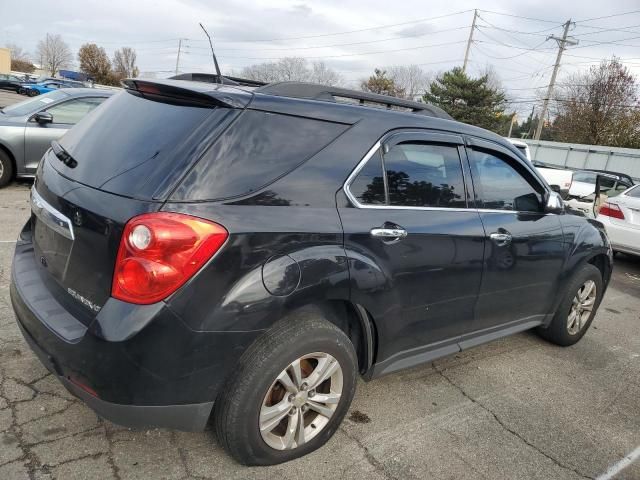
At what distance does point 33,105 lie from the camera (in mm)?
7773

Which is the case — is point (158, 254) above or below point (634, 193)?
above

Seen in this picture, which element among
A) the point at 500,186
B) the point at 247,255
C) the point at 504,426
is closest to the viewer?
the point at 247,255

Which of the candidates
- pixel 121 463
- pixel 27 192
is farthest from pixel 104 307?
pixel 27 192

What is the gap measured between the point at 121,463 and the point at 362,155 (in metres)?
1.86

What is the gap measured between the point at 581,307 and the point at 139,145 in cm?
386

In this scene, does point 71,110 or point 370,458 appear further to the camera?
point 71,110

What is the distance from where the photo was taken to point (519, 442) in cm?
293

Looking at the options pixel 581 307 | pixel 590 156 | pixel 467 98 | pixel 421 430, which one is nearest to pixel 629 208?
pixel 581 307

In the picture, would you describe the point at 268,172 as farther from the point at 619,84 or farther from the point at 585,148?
the point at 619,84

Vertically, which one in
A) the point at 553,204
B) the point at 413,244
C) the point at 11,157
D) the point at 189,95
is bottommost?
the point at 11,157

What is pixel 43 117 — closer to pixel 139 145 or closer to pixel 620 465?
pixel 139 145

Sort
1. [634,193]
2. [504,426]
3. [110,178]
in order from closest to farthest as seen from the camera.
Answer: [110,178] → [504,426] → [634,193]

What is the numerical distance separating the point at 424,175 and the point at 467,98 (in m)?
44.0

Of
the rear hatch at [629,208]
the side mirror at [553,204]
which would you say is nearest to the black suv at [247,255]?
the side mirror at [553,204]
